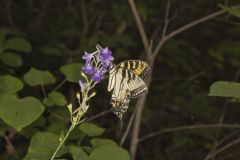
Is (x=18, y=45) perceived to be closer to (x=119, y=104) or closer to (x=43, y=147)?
(x=43, y=147)

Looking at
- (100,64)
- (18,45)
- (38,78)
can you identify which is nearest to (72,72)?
(38,78)

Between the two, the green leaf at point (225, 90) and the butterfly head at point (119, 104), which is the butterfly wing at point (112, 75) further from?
the green leaf at point (225, 90)

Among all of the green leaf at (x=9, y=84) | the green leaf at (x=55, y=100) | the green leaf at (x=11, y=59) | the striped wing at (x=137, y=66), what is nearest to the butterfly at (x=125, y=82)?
the striped wing at (x=137, y=66)

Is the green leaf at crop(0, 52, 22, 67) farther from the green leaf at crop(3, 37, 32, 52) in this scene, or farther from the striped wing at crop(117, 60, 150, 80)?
the striped wing at crop(117, 60, 150, 80)

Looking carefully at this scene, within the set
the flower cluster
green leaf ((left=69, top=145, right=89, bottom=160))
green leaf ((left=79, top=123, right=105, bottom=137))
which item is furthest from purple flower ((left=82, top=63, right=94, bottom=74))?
green leaf ((left=79, top=123, right=105, bottom=137))

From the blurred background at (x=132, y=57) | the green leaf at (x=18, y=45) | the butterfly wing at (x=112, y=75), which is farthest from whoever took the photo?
the green leaf at (x=18, y=45)

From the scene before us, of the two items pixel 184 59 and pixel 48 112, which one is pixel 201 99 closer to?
pixel 184 59

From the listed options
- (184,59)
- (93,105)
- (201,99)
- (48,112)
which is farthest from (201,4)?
(48,112)
